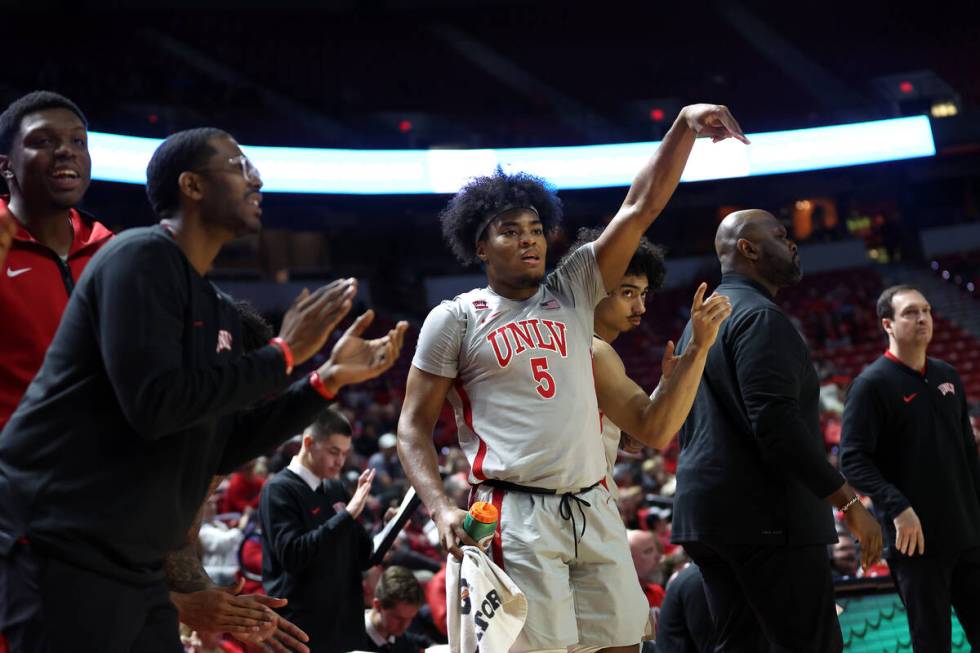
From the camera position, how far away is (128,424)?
7.09 ft

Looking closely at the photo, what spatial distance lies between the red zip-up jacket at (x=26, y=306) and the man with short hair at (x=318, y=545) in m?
2.12

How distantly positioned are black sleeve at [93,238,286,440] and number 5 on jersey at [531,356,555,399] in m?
1.23

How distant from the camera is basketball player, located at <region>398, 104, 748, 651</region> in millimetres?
3172

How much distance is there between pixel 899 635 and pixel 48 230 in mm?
4639

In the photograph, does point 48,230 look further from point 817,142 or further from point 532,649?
point 817,142

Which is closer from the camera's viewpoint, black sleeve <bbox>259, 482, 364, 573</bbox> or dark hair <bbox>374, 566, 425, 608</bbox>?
black sleeve <bbox>259, 482, 364, 573</bbox>

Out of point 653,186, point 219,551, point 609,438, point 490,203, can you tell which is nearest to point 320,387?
point 490,203

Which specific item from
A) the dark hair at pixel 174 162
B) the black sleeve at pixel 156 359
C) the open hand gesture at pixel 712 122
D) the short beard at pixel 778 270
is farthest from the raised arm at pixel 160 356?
the short beard at pixel 778 270

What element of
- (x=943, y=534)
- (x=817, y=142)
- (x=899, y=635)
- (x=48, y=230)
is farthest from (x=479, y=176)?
(x=817, y=142)

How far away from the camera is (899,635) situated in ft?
18.2

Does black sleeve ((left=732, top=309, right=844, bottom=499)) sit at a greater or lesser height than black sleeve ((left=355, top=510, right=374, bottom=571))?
greater

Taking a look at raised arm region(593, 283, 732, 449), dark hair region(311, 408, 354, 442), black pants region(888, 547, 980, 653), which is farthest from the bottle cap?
black pants region(888, 547, 980, 653)

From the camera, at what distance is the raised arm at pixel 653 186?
3486 mm

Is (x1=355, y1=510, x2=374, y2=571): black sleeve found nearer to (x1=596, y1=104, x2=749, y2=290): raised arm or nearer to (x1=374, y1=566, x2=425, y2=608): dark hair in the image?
(x1=374, y1=566, x2=425, y2=608): dark hair
